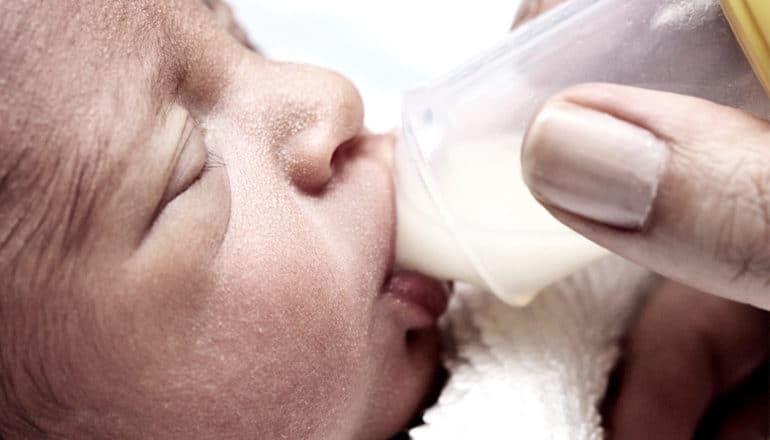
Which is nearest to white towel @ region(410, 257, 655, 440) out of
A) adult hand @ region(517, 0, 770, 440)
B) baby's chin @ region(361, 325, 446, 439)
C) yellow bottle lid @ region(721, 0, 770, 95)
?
baby's chin @ region(361, 325, 446, 439)

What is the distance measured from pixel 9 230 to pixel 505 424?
40cm

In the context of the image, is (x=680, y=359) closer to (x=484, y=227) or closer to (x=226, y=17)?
(x=484, y=227)

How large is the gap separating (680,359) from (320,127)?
0.42 m

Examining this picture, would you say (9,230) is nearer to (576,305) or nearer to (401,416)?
(401,416)

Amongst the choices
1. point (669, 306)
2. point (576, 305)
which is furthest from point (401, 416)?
point (669, 306)

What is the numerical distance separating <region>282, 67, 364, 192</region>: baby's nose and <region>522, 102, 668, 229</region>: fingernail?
17 cm

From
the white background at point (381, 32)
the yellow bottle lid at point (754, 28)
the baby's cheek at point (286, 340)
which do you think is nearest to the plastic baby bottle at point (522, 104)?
the yellow bottle lid at point (754, 28)

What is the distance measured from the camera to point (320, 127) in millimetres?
607

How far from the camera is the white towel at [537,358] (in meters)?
0.66

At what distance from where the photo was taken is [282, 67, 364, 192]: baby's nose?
0.59 metres

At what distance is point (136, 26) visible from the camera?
534 mm

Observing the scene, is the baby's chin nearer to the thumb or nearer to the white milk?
the white milk

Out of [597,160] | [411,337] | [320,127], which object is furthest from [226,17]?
[597,160]

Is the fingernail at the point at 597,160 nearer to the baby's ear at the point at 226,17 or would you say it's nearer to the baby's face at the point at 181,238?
the baby's face at the point at 181,238
